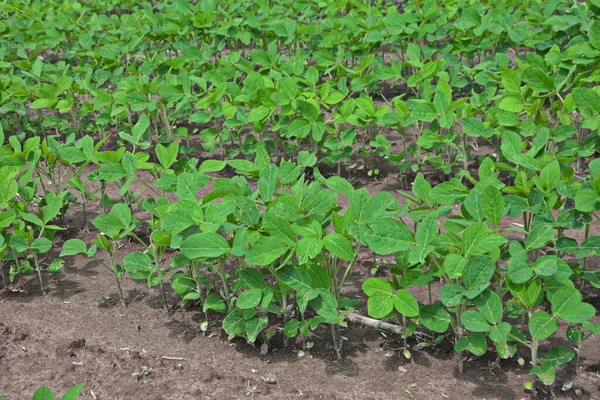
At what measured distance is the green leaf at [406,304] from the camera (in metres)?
2.19

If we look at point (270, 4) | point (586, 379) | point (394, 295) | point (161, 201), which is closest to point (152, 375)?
point (161, 201)

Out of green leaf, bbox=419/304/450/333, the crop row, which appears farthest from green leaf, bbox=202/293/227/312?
green leaf, bbox=419/304/450/333

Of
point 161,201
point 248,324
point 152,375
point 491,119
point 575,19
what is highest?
point 575,19

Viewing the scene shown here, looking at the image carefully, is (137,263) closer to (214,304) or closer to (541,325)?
(214,304)

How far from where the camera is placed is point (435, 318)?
2.28m

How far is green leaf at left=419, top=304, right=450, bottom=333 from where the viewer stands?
2.25 m

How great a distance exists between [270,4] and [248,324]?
3.88 metres

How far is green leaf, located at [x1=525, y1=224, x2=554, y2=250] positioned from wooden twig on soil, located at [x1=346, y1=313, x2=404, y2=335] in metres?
0.56

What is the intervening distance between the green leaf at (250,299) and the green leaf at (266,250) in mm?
166

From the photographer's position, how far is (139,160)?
307 cm

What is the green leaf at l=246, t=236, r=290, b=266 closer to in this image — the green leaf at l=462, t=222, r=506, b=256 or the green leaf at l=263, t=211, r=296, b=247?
the green leaf at l=263, t=211, r=296, b=247

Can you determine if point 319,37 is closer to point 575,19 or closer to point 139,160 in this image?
point 575,19

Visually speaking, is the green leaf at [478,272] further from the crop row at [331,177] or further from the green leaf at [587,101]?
the green leaf at [587,101]

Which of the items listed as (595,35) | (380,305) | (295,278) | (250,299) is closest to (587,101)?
(595,35)
